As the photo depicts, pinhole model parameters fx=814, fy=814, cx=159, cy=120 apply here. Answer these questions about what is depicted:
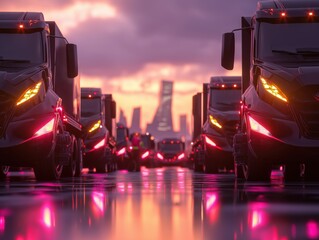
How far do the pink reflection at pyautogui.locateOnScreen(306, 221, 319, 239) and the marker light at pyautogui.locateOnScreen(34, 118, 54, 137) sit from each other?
29.9 ft

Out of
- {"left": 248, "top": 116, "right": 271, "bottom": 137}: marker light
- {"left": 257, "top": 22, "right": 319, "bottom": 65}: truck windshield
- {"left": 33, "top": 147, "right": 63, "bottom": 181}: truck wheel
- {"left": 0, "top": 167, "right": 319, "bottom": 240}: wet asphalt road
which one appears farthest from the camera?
{"left": 33, "top": 147, "right": 63, "bottom": 181}: truck wheel

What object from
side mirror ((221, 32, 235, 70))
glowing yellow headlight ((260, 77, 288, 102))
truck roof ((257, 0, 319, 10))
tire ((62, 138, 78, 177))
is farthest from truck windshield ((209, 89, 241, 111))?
glowing yellow headlight ((260, 77, 288, 102))

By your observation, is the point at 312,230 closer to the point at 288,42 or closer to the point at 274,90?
the point at 274,90

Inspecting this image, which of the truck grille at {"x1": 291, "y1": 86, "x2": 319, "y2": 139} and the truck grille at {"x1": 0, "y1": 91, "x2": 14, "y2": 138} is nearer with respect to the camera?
the truck grille at {"x1": 291, "y1": 86, "x2": 319, "y2": 139}

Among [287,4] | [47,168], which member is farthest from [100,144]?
[287,4]

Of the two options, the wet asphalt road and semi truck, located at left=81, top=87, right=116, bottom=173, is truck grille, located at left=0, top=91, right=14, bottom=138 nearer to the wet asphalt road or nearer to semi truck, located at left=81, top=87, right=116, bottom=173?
the wet asphalt road

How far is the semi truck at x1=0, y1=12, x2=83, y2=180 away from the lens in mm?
13859

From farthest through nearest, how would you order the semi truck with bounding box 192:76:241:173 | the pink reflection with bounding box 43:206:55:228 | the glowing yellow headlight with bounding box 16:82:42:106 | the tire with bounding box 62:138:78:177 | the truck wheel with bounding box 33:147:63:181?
the semi truck with bounding box 192:76:241:173
the tire with bounding box 62:138:78:177
the truck wheel with bounding box 33:147:63:181
the glowing yellow headlight with bounding box 16:82:42:106
the pink reflection with bounding box 43:206:55:228

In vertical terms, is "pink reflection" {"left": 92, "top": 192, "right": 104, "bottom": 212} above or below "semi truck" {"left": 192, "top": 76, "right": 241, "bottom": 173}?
below

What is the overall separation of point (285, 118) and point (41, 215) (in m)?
7.18

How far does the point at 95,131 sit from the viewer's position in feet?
92.8

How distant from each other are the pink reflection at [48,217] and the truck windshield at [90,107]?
21.4 meters

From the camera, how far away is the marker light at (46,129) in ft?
46.6

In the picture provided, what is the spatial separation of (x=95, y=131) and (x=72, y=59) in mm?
12502
